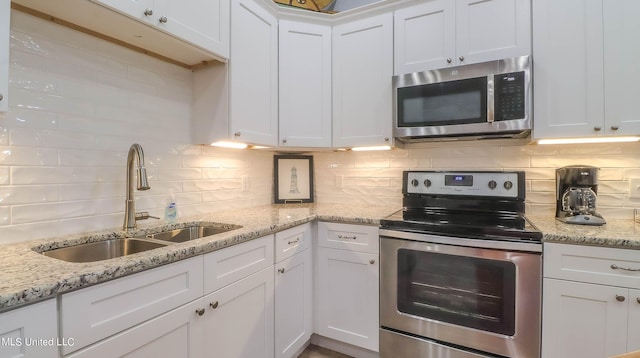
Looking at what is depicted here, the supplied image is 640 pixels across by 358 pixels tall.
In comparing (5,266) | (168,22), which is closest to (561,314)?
(5,266)

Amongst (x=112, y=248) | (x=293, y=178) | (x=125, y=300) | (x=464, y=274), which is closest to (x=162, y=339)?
(x=125, y=300)

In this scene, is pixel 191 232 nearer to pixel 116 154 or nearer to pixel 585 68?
pixel 116 154

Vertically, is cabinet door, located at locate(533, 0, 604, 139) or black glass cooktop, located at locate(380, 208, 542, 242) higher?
cabinet door, located at locate(533, 0, 604, 139)

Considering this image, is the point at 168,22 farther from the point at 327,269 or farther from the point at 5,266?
the point at 327,269

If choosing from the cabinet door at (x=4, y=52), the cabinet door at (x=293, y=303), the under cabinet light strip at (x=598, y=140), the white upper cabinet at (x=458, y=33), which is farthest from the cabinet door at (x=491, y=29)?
the cabinet door at (x=4, y=52)

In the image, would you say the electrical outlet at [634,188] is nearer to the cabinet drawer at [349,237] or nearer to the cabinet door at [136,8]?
the cabinet drawer at [349,237]

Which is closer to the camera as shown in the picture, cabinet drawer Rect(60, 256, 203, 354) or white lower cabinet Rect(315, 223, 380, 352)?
cabinet drawer Rect(60, 256, 203, 354)

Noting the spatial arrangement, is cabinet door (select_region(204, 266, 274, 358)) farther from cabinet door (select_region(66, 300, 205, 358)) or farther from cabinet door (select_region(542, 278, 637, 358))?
cabinet door (select_region(542, 278, 637, 358))

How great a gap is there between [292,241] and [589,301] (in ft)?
4.79

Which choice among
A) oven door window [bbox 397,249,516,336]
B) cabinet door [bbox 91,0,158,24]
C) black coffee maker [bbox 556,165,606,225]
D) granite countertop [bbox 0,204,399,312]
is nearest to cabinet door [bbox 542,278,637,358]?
oven door window [bbox 397,249,516,336]

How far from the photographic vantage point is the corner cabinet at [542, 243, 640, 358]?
134 cm

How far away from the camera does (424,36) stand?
1989mm

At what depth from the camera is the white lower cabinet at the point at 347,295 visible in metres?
1.86

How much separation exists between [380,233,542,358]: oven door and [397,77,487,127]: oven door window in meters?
0.74
